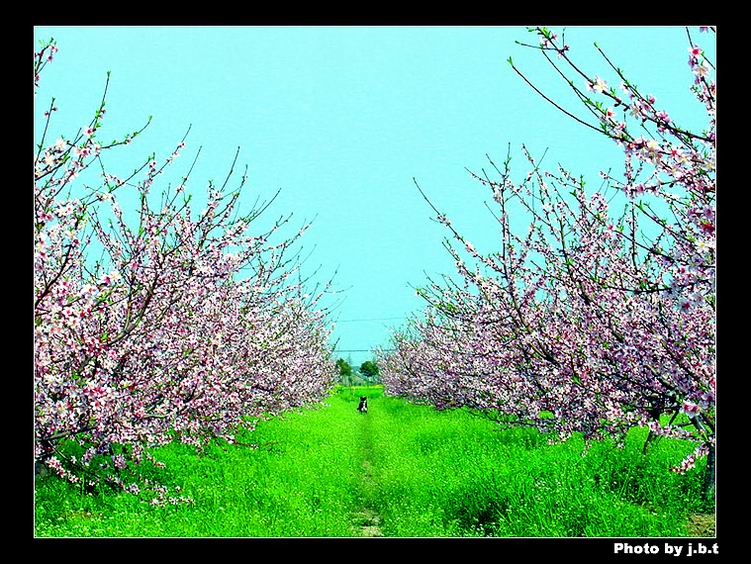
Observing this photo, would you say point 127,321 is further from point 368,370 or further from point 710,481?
point 368,370

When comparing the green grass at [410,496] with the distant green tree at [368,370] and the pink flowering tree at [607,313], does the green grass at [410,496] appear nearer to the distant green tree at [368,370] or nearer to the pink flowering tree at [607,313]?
the pink flowering tree at [607,313]

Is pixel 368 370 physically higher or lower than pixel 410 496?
lower

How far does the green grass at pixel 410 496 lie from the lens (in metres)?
7.33

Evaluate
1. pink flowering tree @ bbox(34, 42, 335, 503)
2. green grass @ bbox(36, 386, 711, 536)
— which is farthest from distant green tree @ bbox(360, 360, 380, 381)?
pink flowering tree @ bbox(34, 42, 335, 503)

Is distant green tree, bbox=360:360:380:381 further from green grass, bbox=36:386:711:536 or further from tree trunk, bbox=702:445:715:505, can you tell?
tree trunk, bbox=702:445:715:505

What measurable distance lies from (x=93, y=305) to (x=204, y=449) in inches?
263

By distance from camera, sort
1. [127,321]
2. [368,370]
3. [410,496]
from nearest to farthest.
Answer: [127,321] → [410,496] → [368,370]

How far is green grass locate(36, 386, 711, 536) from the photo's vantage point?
7332 mm

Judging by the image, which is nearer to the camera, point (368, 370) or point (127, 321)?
point (127, 321)

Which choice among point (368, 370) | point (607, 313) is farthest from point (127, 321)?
point (368, 370)

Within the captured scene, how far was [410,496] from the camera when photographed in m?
9.16

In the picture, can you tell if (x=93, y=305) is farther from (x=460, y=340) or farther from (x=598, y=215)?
(x=460, y=340)

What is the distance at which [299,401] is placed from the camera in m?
17.5
